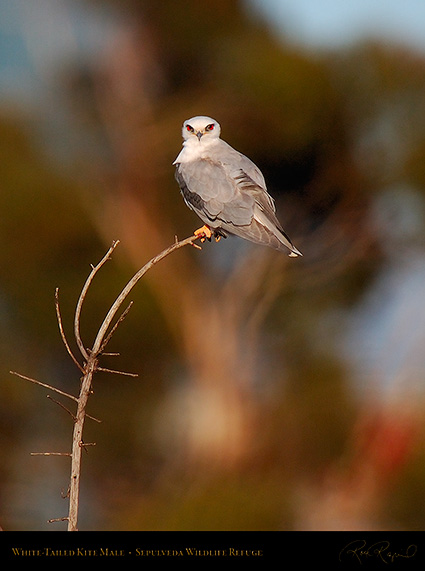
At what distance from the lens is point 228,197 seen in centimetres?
331

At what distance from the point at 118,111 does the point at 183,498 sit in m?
6.08

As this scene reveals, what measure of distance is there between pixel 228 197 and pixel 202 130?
0.63 metres

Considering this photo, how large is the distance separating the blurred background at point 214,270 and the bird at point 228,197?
695 centimetres

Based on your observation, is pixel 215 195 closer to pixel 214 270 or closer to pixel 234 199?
pixel 234 199

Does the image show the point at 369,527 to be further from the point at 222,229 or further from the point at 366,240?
the point at 222,229

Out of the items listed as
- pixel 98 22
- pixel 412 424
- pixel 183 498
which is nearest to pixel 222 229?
pixel 183 498

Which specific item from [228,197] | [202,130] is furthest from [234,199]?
[202,130]

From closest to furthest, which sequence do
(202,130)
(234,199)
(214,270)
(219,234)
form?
Result: (234,199) → (219,234) → (202,130) → (214,270)

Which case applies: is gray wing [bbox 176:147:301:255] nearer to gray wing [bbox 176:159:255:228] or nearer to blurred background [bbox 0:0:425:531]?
gray wing [bbox 176:159:255:228]
